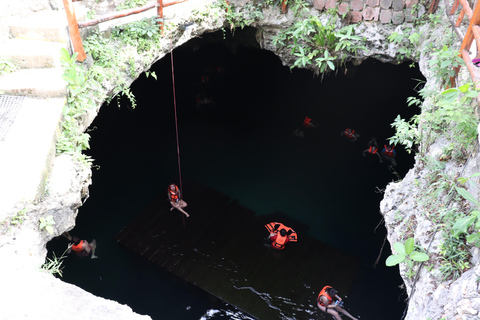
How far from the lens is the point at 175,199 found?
26.6 ft

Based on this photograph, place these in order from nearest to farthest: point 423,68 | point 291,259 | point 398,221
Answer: point 398,221
point 423,68
point 291,259

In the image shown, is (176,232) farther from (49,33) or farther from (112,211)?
(49,33)

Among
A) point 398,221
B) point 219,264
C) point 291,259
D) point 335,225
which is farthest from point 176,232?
point 398,221

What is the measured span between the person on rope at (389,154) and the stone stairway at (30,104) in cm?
754

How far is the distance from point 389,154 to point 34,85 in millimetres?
7948

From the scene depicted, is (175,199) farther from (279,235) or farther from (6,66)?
(6,66)

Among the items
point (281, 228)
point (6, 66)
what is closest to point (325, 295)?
point (281, 228)

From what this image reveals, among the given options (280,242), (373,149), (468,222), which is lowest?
(468,222)

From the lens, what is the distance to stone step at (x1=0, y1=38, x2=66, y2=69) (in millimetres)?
5039

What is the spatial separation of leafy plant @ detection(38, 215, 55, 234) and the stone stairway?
0.23 meters

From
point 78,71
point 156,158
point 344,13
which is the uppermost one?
point 344,13

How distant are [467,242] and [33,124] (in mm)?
4722

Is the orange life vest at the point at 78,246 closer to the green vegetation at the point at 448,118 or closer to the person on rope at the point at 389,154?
the green vegetation at the point at 448,118

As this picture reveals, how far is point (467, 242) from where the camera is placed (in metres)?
3.39
